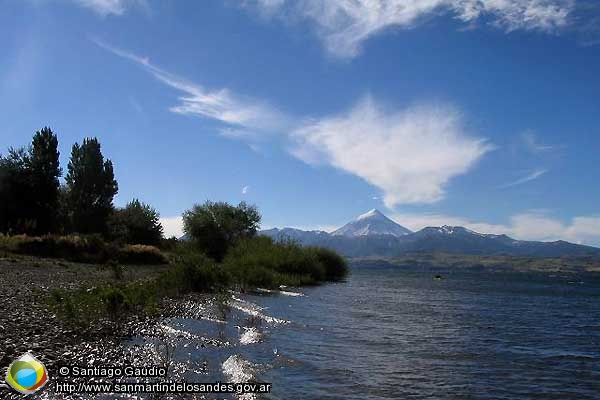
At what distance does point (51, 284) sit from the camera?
2633 cm

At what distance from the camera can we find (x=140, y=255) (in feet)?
184

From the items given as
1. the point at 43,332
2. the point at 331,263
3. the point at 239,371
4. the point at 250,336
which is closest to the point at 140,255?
the point at 331,263

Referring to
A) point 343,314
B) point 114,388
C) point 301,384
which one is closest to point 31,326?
point 114,388

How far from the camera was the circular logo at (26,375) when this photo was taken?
10.1 meters

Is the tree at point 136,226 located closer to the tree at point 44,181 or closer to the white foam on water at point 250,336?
the tree at point 44,181

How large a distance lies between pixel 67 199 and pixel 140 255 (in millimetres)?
29232

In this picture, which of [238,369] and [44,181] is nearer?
[238,369]

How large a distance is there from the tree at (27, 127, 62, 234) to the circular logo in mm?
56297

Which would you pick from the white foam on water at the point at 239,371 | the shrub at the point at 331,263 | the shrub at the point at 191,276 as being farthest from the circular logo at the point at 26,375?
the shrub at the point at 331,263

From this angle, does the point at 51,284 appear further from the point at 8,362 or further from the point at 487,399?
the point at 487,399

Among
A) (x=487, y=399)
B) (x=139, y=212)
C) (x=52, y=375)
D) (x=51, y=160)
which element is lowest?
(x=487, y=399)

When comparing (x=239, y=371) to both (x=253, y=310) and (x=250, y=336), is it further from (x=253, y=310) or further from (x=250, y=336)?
(x=253, y=310)

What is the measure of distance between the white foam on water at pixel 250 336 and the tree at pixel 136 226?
55.3 meters

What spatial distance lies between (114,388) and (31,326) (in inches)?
220
